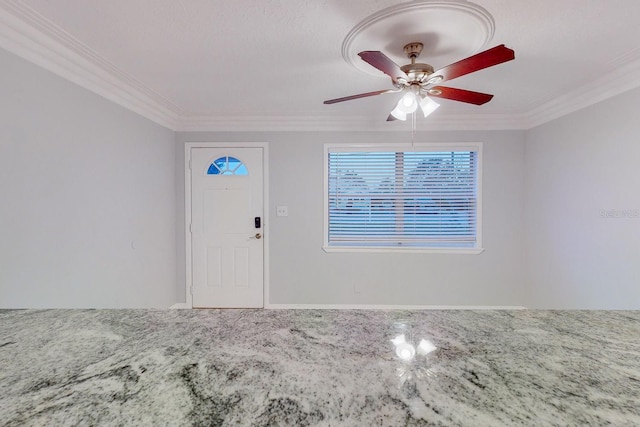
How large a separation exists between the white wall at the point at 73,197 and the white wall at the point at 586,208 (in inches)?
160

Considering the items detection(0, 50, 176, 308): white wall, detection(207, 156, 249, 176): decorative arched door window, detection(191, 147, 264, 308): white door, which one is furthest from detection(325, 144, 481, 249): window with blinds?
detection(0, 50, 176, 308): white wall

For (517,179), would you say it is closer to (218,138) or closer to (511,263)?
(511,263)

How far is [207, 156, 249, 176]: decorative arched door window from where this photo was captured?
3.34 meters

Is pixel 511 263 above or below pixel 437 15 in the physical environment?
below

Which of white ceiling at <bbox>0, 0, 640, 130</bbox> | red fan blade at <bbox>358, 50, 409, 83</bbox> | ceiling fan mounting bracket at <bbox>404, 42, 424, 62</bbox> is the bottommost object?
red fan blade at <bbox>358, 50, 409, 83</bbox>

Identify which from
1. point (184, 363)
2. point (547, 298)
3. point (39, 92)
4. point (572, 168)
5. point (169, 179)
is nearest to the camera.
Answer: point (184, 363)

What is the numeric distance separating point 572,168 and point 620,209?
554 mm

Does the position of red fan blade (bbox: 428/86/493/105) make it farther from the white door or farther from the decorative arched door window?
the decorative arched door window

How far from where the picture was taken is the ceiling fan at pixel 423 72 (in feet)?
4.53

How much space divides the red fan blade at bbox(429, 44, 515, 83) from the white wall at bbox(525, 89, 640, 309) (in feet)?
5.44

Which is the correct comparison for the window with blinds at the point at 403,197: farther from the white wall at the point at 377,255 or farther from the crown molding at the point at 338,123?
the crown molding at the point at 338,123

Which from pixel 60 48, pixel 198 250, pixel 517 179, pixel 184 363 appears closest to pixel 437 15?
pixel 184 363

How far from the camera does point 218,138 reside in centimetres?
331

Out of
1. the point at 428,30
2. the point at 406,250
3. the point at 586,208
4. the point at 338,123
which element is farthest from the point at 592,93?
the point at 338,123
